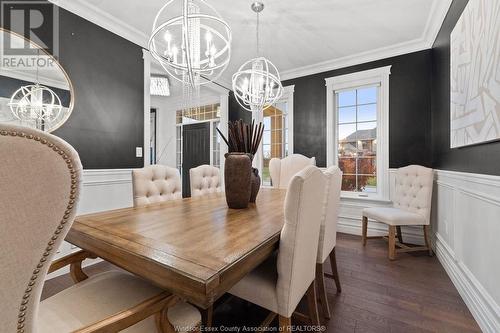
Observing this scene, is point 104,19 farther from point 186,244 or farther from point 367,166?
point 367,166

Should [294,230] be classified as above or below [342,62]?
below

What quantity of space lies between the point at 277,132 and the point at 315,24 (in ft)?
6.62

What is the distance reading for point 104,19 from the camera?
2.51 meters

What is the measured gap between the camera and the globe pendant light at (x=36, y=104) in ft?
6.58

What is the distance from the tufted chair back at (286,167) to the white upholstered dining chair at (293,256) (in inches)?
72.4

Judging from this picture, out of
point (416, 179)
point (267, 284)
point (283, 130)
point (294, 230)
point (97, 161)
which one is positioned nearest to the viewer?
point (294, 230)

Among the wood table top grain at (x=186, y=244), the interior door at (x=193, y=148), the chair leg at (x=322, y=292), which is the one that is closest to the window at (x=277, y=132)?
the interior door at (x=193, y=148)

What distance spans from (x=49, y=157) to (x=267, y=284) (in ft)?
3.27

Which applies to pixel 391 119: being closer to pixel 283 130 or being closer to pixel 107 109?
pixel 283 130

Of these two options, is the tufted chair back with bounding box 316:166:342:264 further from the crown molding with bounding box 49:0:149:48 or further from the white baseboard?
the crown molding with bounding box 49:0:149:48

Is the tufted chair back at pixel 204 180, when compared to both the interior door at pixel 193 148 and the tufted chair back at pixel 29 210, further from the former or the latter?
the interior door at pixel 193 148

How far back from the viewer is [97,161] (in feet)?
8.19

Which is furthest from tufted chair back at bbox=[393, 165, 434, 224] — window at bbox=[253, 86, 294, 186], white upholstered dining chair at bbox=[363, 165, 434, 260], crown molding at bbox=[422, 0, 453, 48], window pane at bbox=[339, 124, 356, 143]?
window at bbox=[253, 86, 294, 186]

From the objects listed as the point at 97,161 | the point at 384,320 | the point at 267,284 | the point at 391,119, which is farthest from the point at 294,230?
the point at 391,119
